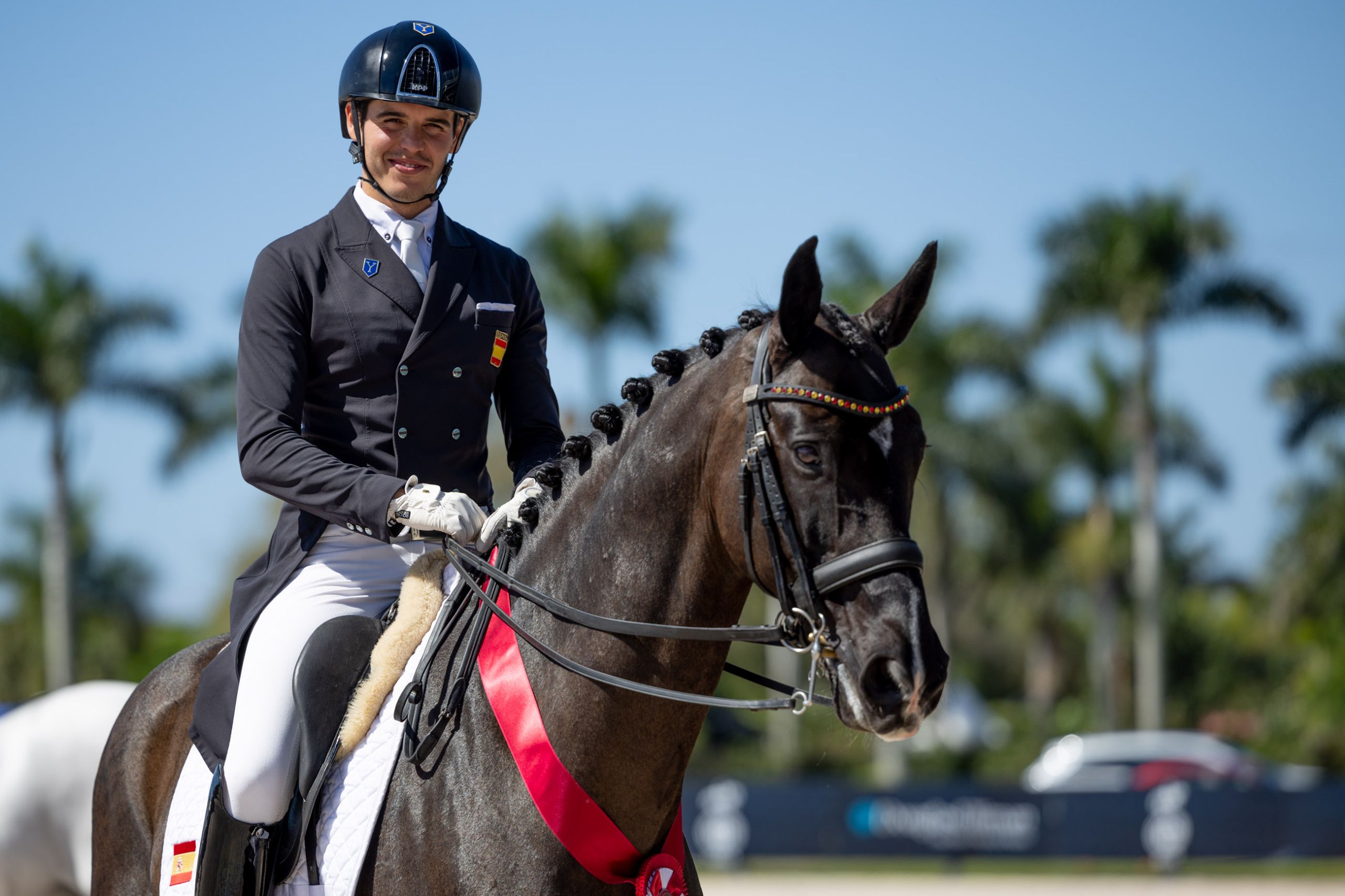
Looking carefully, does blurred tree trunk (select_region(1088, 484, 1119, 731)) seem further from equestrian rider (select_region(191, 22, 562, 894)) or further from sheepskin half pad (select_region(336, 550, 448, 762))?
sheepskin half pad (select_region(336, 550, 448, 762))

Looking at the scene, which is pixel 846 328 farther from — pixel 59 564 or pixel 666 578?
pixel 59 564

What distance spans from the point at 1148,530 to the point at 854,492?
103 ft

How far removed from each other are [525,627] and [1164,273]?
103 ft

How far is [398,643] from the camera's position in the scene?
11.9 feet

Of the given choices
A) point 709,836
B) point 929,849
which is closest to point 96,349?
point 709,836

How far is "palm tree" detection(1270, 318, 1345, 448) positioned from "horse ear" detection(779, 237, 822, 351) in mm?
30312

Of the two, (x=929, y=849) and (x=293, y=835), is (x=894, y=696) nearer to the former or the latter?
(x=293, y=835)

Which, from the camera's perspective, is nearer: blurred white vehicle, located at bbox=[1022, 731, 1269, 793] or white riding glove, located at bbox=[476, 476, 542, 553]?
white riding glove, located at bbox=[476, 476, 542, 553]

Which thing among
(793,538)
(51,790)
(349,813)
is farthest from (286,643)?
A: (51,790)

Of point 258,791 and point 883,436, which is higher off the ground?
point 883,436

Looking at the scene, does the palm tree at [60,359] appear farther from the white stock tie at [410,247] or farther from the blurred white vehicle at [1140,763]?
the white stock tie at [410,247]

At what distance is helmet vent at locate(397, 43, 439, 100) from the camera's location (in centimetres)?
398

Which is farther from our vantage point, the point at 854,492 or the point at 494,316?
the point at 494,316

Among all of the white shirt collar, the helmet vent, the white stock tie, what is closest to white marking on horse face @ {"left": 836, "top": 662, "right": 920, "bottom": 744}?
the white stock tie
